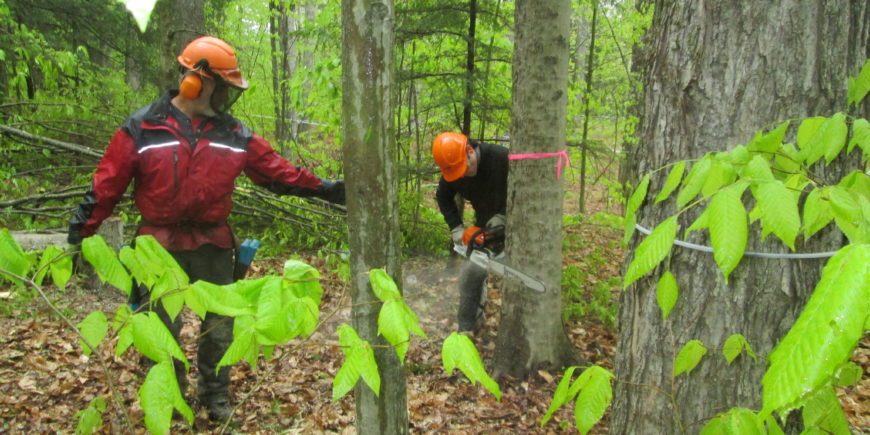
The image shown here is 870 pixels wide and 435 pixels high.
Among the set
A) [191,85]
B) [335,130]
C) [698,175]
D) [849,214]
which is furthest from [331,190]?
[335,130]

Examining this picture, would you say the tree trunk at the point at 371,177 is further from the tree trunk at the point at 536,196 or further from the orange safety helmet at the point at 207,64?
the tree trunk at the point at 536,196

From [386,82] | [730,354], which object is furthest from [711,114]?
[386,82]

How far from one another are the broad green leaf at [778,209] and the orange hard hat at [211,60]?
3.11 metres

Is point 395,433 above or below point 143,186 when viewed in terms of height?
below

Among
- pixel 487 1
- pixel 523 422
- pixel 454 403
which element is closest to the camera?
pixel 523 422

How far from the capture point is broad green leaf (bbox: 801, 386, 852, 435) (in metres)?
1.27

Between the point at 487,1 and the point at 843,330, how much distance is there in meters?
6.00

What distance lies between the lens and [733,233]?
0.94m

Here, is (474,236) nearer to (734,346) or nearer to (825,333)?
(734,346)

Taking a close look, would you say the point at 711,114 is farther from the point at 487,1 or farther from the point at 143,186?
the point at 487,1

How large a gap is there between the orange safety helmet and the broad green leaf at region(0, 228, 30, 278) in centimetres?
194

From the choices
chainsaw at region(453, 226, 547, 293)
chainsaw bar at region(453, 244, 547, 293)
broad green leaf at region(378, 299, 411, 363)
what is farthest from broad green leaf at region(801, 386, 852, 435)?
chainsaw at region(453, 226, 547, 293)

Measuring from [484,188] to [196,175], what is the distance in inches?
110

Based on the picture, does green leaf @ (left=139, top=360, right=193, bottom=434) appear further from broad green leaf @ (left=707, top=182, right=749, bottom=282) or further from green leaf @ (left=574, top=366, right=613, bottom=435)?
broad green leaf @ (left=707, top=182, right=749, bottom=282)
